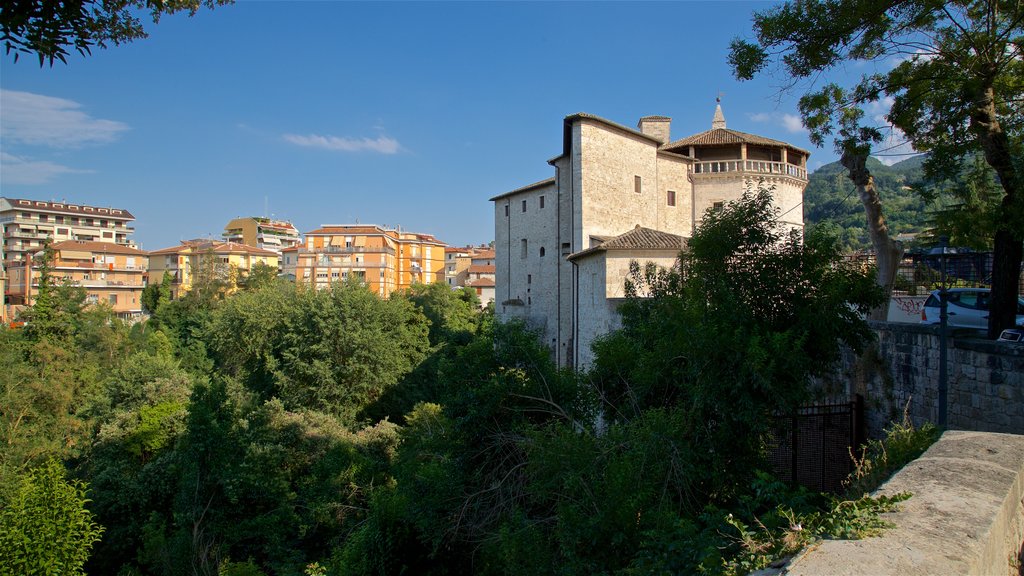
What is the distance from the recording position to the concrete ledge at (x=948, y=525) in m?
2.73

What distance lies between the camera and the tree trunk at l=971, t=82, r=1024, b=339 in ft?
26.1

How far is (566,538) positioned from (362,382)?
785 inches

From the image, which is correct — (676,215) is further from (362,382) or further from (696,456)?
(696,456)

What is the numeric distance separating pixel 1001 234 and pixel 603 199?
569 inches

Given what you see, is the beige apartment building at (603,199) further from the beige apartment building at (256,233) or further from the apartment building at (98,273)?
the beige apartment building at (256,233)

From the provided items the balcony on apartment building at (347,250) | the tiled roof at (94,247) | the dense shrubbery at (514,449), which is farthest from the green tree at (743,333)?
the tiled roof at (94,247)

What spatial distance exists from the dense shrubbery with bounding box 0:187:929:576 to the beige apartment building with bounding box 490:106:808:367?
543cm

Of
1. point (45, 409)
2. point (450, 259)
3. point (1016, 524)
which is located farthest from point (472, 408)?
point (450, 259)

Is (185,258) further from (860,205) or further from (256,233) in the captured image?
(860,205)

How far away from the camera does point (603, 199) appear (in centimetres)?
2177

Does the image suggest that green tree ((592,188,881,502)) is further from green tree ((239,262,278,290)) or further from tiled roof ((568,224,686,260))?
green tree ((239,262,278,290))

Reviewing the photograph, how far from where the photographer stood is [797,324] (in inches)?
276

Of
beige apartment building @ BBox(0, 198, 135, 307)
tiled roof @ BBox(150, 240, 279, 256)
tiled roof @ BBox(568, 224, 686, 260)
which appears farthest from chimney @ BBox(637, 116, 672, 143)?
beige apartment building @ BBox(0, 198, 135, 307)

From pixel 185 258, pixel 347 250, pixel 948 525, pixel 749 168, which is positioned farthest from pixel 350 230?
pixel 948 525
